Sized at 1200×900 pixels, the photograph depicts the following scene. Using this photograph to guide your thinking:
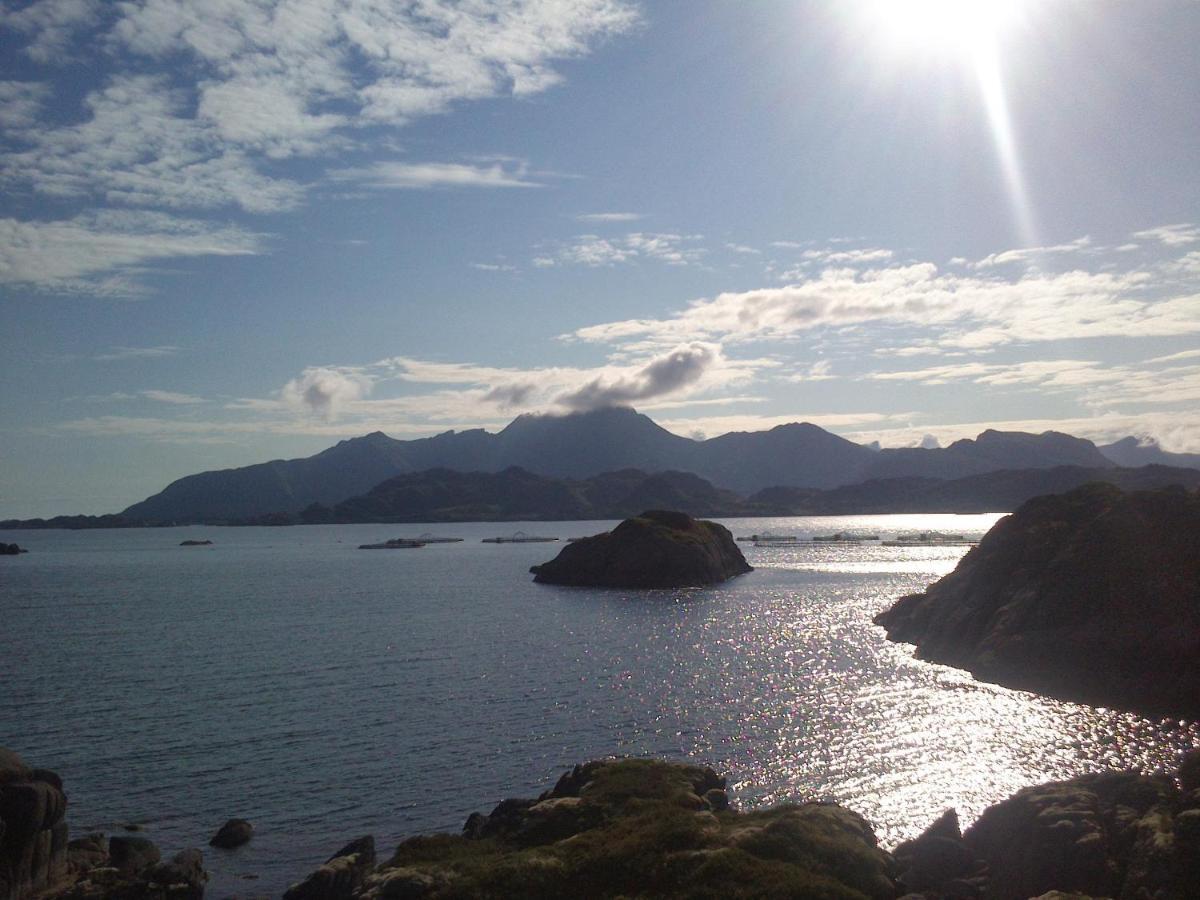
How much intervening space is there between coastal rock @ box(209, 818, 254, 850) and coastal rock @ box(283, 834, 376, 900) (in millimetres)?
5651

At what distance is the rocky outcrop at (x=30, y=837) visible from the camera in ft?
103

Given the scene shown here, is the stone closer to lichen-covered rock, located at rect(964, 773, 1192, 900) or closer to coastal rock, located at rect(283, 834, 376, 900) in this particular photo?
coastal rock, located at rect(283, 834, 376, 900)

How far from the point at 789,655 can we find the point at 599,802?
50.0 meters

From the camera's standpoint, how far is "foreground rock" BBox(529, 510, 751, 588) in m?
161

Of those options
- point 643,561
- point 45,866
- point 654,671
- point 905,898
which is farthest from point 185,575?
point 905,898

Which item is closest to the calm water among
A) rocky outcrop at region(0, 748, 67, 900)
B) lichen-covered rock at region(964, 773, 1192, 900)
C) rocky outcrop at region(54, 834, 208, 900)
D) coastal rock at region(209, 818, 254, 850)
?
coastal rock at region(209, 818, 254, 850)

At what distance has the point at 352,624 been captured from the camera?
102m

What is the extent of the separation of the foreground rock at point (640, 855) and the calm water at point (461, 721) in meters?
6.54

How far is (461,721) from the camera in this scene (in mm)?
55281

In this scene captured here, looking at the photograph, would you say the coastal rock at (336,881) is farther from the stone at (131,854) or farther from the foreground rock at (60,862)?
the stone at (131,854)

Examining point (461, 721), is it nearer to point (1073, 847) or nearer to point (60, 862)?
point (60, 862)

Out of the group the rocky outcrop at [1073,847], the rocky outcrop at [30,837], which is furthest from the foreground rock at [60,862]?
the rocky outcrop at [1073,847]

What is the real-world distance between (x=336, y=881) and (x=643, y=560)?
133m

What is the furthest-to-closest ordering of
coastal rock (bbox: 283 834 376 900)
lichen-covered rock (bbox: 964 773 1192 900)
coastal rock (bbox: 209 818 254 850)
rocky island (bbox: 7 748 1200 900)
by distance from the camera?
coastal rock (bbox: 209 818 254 850), coastal rock (bbox: 283 834 376 900), lichen-covered rock (bbox: 964 773 1192 900), rocky island (bbox: 7 748 1200 900)
